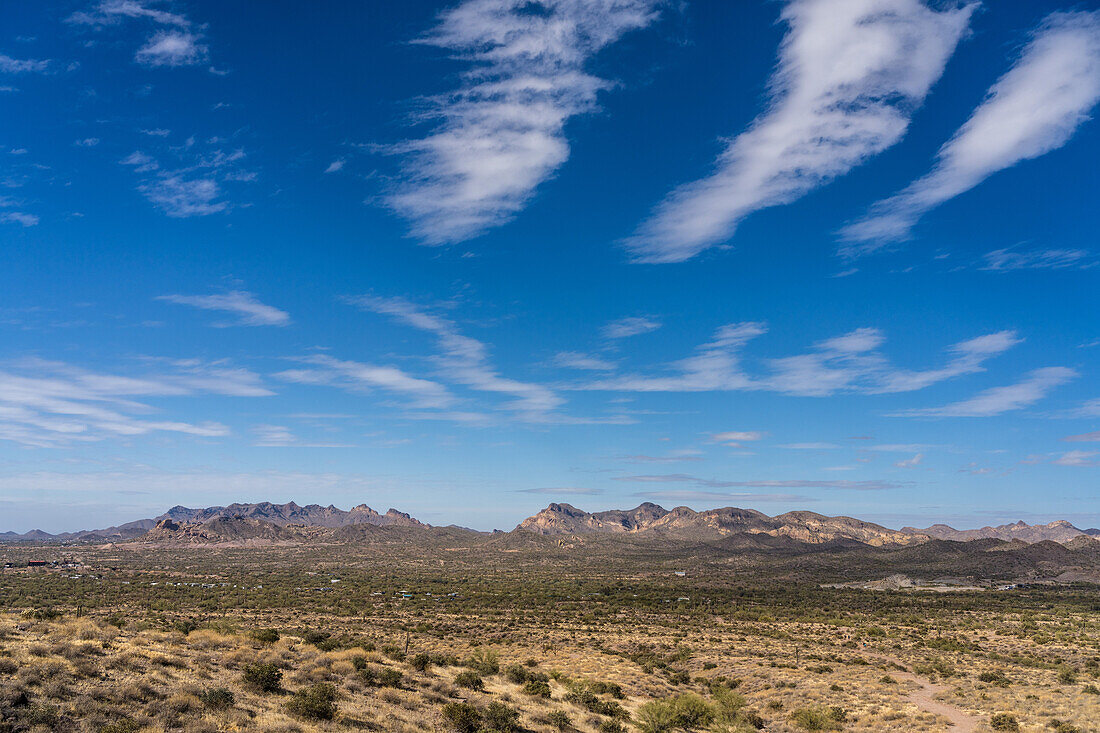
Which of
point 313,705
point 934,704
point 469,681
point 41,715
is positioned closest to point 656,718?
point 469,681

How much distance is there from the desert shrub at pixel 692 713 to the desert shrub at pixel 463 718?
9.95 meters

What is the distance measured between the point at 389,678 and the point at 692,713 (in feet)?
45.7

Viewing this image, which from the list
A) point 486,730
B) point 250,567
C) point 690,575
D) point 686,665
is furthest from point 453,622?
point 250,567

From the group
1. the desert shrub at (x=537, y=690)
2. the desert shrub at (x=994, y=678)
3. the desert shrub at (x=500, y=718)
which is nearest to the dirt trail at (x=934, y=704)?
the desert shrub at (x=994, y=678)

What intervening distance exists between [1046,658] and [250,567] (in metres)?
147

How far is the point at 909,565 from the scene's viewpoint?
131750mm

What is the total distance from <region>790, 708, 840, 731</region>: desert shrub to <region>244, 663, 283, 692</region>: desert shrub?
902 inches

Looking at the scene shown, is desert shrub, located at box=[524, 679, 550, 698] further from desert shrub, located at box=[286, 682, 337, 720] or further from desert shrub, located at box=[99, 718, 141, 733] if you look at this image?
desert shrub, located at box=[99, 718, 141, 733]

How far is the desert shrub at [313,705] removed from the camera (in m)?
17.2

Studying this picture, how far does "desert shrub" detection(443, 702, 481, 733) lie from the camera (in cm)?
1877

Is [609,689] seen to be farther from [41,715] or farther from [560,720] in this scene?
[41,715]

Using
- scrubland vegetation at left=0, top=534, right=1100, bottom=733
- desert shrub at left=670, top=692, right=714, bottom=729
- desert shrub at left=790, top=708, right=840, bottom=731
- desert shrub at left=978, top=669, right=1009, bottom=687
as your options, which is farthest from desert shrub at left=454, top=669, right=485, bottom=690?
desert shrub at left=978, top=669, right=1009, bottom=687

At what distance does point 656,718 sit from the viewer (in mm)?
23141

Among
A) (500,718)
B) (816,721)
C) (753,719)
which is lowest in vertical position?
(753,719)
